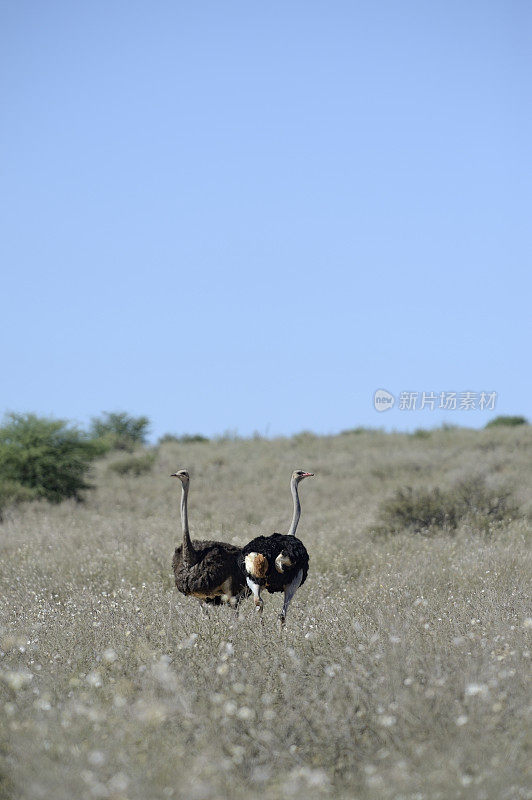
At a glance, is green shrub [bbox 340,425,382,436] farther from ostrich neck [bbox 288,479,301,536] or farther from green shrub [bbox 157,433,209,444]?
ostrich neck [bbox 288,479,301,536]

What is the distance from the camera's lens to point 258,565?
6785mm

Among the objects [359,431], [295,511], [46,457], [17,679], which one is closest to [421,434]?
[359,431]

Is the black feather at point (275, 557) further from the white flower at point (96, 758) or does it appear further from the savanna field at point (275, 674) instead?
the white flower at point (96, 758)

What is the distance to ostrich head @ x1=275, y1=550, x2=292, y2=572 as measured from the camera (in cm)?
683

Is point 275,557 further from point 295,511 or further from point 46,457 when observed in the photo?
point 46,457

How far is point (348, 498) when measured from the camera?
1797 centimetres

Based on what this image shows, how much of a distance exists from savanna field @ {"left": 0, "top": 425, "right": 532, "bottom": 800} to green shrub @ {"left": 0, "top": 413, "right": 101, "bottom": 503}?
7632 mm

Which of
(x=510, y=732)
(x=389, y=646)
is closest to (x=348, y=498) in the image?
(x=389, y=646)

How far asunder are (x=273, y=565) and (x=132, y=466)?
18.4 meters

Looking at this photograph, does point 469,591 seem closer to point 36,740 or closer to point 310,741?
point 310,741

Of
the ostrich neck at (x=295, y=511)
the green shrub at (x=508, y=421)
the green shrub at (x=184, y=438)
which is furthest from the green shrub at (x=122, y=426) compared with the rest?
the ostrich neck at (x=295, y=511)

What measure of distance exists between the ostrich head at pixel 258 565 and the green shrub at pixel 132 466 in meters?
17.8

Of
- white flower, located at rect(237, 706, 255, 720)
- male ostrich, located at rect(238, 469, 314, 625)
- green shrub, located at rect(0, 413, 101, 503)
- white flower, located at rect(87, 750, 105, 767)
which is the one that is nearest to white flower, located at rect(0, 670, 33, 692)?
white flower, located at rect(87, 750, 105, 767)

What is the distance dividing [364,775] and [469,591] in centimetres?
455
